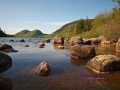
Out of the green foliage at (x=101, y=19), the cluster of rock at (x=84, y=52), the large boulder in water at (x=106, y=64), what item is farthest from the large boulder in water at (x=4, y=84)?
the green foliage at (x=101, y=19)

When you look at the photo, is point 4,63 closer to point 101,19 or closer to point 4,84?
point 4,84

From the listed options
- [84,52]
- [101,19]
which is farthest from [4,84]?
[101,19]

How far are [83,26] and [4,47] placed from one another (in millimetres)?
96713

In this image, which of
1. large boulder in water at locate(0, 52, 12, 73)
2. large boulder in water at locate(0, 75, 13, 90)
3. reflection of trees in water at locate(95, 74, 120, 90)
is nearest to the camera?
large boulder in water at locate(0, 75, 13, 90)

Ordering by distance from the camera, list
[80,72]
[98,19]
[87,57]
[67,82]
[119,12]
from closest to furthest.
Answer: [67,82] → [80,72] → [87,57] → [119,12] → [98,19]

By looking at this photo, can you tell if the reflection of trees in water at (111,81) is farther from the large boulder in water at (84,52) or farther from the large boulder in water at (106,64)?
the large boulder in water at (84,52)

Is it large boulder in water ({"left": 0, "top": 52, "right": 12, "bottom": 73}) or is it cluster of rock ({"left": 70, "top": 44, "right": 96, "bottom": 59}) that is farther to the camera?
cluster of rock ({"left": 70, "top": 44, "right": 96, "bottom": 59})

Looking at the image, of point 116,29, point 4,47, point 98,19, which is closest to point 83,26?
point 98,19

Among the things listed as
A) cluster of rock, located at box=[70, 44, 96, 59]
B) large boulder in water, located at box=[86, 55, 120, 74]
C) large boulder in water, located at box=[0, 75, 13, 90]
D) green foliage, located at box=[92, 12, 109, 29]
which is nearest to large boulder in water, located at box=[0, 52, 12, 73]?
large boulder in water, located at box=[0, 75, 13, 90]

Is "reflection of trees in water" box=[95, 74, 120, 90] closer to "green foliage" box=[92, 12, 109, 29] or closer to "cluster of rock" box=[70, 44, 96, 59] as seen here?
"cluster of rock" box=[70, 44, 96, 59]

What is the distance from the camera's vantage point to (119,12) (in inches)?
1743

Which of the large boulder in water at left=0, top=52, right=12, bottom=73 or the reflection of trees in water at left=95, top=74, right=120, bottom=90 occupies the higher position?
the large boulder in water at left=0, top=52, right=12, bottom=73

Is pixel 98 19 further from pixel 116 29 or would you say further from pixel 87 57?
pixel 87 57

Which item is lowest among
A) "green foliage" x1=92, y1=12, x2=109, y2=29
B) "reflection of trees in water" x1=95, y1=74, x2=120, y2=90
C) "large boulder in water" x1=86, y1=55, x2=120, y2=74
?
"reflection of trees in water" x1=95, y1=74, x2=120, y2=90
